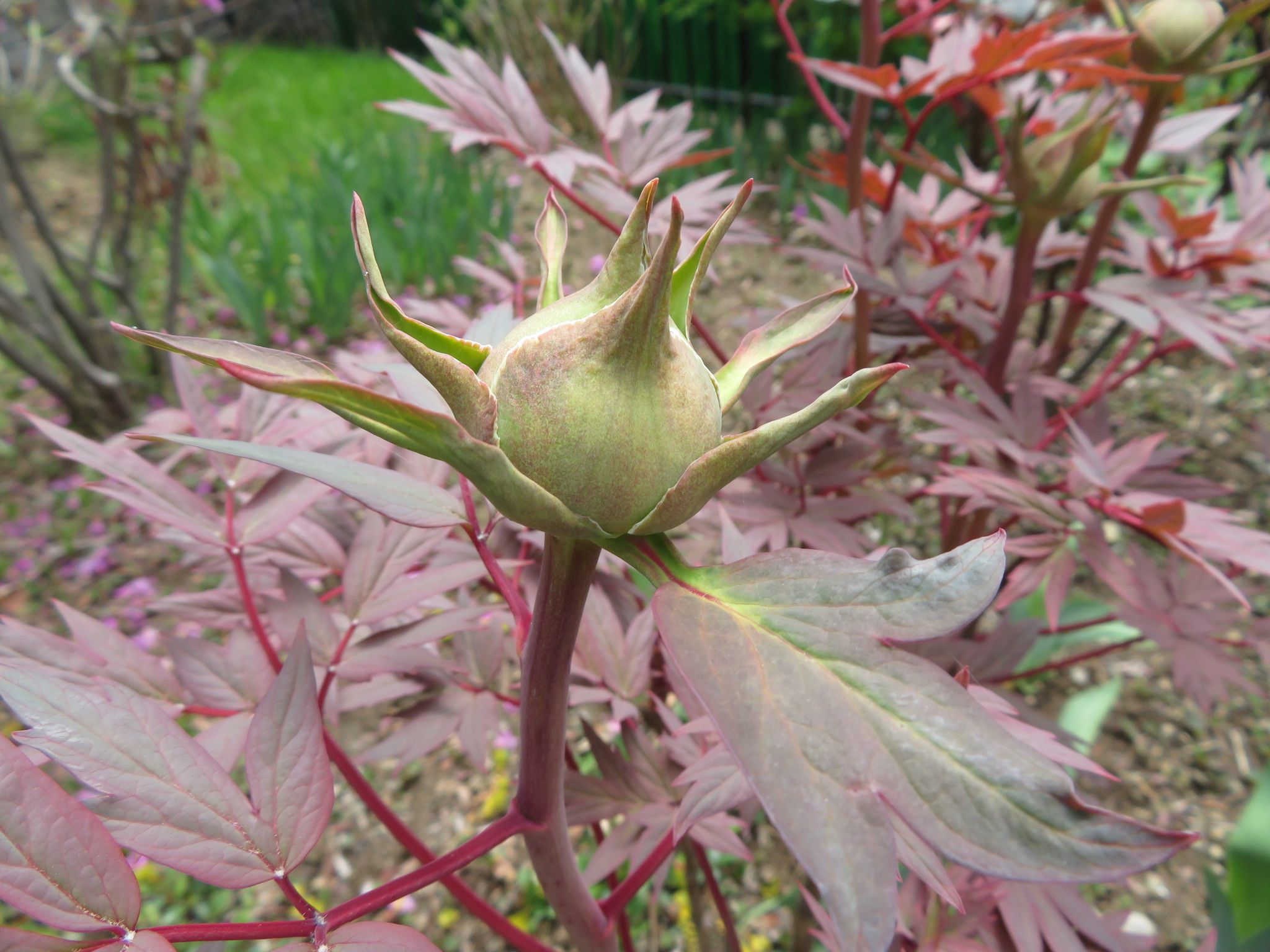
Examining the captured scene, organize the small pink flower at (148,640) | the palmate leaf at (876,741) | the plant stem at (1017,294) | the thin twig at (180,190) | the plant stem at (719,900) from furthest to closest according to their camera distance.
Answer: the thin twig at (180,190) < the small pink flower at (148,640) < the plant stem at (1017,294) < the plant stem at (719,900) < the palmate leaf at (876,741)

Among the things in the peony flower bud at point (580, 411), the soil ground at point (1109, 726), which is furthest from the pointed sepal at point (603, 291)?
the soil ground at point (1109, 726)

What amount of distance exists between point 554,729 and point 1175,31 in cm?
96

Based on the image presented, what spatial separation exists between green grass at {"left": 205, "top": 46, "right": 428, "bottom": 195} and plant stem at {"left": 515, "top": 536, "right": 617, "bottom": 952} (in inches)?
120

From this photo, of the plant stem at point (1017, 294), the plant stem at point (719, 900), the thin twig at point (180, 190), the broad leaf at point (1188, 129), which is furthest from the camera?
the thin twig at point (180, 190)

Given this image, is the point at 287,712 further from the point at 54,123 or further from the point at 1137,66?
the point at 54,123

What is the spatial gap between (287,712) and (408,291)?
8.27 feet

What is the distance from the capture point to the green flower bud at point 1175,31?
31.5 inches

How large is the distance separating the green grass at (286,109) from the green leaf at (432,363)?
300 cm

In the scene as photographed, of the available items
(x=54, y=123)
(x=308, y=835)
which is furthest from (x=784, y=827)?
(x=54, y=123)

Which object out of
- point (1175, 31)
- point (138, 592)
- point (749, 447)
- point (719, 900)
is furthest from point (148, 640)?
point (1175, 31)

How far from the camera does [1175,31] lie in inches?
31.7

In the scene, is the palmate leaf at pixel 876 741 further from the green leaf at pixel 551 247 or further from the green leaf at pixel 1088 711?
the green leaf at pixel 1088 711

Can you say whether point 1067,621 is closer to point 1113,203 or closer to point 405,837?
point 1113,203

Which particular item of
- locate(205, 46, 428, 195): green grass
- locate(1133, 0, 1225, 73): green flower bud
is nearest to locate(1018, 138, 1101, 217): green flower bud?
locate(1133, 0, 1225, 73): green flower bud
